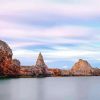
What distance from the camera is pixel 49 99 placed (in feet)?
380

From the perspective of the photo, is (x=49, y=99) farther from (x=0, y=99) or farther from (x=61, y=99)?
(x=0, y=99)

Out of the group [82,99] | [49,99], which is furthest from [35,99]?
[82,99]

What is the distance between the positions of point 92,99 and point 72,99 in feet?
19.8

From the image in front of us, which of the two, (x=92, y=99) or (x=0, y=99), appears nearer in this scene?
(x=0, y=99)

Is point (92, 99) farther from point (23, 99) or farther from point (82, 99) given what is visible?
point (23, 99)

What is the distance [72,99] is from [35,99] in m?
11.0

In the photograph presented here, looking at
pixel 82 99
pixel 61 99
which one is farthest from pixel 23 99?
pixel 82 99

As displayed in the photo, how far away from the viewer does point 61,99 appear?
11588 cm

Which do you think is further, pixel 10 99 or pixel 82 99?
pixel 82 99

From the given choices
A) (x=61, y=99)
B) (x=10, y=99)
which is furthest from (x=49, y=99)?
(x=10, y=99)

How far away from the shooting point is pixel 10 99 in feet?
367

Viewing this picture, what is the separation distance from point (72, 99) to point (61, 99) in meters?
3.74

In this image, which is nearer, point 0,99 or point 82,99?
point 0,99

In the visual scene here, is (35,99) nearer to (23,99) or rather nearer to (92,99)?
(23,99)
